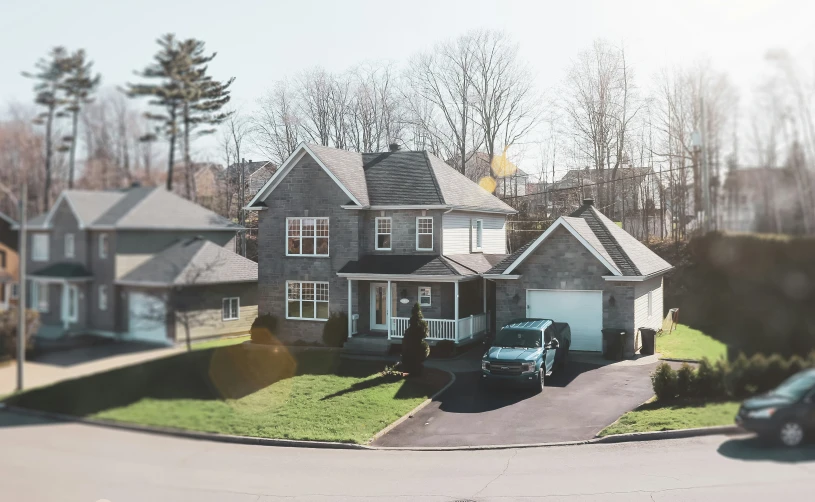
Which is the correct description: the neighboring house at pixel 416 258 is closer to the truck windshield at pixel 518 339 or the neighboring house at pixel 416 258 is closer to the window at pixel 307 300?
the window at pixel 307 300

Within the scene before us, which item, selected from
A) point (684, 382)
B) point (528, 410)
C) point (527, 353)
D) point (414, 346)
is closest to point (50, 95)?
point (684, 382)

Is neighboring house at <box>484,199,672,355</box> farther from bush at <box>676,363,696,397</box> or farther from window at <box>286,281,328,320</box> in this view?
window at <box>286,281,328,320</box>

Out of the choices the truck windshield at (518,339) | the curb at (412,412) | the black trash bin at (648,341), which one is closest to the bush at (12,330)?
the curb at (412,412)

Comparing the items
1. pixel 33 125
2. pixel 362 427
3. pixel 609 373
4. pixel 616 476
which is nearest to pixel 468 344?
pixel 609 373

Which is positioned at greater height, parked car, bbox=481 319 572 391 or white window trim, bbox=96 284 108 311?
white window trim, bbox=96 284 108 311

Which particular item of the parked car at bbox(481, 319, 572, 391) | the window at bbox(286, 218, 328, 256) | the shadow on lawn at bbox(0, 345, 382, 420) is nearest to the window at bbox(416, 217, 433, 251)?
the window at bbox(286, 218, 328, 256)

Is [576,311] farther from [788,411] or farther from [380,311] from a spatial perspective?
[788,411]
